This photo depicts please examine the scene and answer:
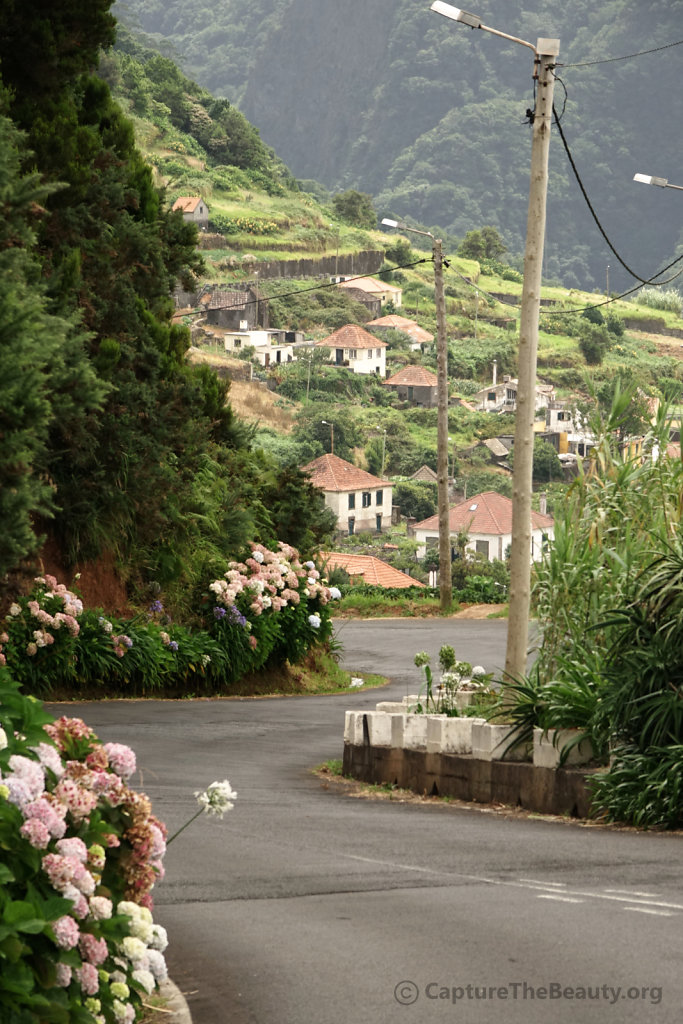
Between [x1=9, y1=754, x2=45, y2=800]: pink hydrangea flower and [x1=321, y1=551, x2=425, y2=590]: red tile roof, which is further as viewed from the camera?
[x1=321, y1=551, x2=425, y2=590]: red tile roof

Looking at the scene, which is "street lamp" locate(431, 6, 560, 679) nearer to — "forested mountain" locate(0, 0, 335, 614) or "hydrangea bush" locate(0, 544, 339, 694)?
"forested mountain" locate(0, 0, 335, 614)

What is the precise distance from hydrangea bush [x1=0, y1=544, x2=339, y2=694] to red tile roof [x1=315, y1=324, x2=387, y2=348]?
400 feet

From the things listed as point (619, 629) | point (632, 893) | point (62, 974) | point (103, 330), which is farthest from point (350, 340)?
point (62, 974)

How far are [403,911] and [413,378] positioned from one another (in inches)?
5279

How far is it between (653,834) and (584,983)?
424 centimetres

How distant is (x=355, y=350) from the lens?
143375mm

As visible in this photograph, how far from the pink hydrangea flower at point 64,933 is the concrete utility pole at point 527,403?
28.7 ft

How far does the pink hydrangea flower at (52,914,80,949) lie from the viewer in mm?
4871

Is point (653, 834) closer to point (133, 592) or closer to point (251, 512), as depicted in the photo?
point (133, 592)

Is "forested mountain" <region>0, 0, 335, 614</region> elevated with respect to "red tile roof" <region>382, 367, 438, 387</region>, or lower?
lower

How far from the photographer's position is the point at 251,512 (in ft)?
72.2

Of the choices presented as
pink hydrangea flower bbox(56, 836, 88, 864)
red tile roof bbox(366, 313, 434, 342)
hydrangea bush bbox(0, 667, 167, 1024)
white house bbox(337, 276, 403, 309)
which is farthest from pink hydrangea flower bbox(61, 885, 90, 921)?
white house bbox(337, 276, 403, 309)

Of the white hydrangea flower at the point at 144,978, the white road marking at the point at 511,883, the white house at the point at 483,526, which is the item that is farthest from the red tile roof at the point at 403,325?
the white hydrangea flower at the point at 144,978

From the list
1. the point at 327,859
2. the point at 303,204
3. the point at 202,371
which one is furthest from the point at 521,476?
the point at 303,204
